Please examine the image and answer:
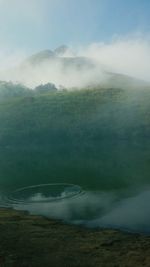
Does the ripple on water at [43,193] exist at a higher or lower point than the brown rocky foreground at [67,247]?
higher

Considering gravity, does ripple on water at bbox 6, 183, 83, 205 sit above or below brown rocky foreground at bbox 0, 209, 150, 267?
above

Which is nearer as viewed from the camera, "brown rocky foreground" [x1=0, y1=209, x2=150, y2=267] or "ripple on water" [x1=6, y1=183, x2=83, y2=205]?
"brown rocky foreground" [x1=0, y1=209, x2=150, y2=267]

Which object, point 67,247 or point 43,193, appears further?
point 43,193

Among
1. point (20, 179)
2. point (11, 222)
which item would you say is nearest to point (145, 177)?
point (20, 179)

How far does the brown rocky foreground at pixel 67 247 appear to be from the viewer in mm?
37844

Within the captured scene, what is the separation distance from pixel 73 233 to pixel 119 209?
1419 centimetres

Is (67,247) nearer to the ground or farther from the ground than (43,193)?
nearer to the ground

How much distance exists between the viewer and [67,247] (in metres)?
42.3

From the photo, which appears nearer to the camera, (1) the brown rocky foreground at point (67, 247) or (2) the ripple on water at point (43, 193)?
(1) the brown rocky foreground at point (67, 247)

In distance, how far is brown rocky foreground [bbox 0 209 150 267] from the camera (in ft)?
124

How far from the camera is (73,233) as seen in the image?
49.4m

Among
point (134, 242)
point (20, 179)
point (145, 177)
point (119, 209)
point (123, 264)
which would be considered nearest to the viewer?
point (123, 264)

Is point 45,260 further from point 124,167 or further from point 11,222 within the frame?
point 124,167

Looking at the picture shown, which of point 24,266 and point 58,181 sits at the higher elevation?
point 58,181
